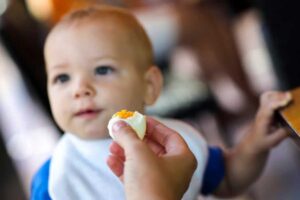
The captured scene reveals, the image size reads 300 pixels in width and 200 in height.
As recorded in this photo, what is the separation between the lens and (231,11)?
2.40 meters

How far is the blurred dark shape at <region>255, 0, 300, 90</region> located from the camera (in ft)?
4.32

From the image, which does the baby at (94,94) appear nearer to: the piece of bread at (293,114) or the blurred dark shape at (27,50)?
the piece of bread at (293,114)

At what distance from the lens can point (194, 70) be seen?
2.04 metres

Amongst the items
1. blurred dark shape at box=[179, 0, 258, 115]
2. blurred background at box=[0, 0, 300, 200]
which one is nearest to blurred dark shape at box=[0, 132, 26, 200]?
blurred background at box=[0, 0, 300, 200]

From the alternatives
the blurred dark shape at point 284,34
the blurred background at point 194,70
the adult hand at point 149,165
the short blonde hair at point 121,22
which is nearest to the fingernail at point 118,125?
the adult hand at point 149,165

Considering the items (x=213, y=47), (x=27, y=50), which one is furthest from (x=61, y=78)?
(x=213, y=47)

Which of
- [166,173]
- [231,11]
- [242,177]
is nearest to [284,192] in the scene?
[242,177]

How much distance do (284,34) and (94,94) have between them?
0.64 m

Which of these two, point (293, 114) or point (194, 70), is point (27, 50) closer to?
point (194, 70)

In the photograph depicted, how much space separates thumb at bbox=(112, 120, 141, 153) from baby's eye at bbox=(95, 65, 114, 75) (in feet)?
0.90

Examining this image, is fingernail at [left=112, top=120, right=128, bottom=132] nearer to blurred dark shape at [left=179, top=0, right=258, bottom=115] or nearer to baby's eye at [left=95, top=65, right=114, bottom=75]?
baby's eye at [left=95, top=65, right=114, bottom=75]

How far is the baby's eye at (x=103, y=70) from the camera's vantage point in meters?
0.88

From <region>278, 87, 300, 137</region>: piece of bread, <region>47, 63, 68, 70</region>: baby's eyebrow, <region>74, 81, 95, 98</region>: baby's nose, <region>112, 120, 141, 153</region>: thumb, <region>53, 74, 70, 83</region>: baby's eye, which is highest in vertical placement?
<region>47, 63, 68, 70</region>: baby's eyebrow

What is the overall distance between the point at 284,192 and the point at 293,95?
272 millimetres
